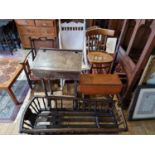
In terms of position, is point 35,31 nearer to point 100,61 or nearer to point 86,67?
point 86,67

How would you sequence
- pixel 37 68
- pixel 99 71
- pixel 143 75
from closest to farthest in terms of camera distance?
pixel 37 68, pixel 143 75, pixel 99 71

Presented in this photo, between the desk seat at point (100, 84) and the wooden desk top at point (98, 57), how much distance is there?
403 millimetres

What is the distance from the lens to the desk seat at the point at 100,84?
1.69 meters

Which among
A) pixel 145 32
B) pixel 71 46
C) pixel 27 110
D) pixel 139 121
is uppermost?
pixel 145 32

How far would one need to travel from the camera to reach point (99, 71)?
7.39 feet

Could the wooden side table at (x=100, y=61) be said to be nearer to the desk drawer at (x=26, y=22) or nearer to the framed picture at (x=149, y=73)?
the framed picture at (x=149, y=73)

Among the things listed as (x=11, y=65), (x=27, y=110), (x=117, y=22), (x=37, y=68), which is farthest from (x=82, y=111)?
(x=117, y=22)

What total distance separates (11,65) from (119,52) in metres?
1.81

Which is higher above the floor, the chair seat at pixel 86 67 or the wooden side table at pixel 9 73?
the chair seat at pixel 86 67

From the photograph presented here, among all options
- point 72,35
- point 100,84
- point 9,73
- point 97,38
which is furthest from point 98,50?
point 9,73

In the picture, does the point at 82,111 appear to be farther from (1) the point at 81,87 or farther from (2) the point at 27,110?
(2) the point at 27,110

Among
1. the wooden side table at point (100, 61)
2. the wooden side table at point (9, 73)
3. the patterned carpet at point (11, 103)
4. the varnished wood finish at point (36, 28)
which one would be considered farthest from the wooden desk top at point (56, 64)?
the varnished wood finish at point (36, 28)

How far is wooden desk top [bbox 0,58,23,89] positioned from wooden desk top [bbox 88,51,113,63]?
3.77ft

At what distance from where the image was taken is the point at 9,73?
2.12m
